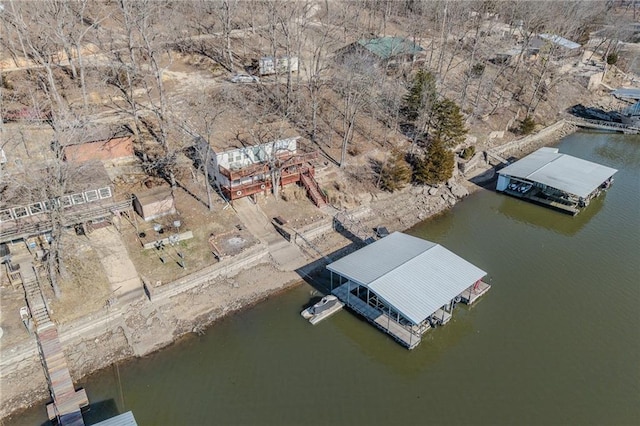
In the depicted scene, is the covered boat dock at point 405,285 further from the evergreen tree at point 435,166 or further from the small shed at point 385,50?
the small shed at point 385,50

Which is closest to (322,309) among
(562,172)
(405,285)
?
(405,285)

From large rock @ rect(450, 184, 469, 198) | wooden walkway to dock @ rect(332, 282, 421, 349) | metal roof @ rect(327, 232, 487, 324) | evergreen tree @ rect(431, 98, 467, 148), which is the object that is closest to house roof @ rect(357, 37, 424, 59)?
evergreen tree @ rect(431, 98, 467, 148)

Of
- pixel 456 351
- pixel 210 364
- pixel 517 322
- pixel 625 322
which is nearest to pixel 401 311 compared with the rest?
pixel 456 351

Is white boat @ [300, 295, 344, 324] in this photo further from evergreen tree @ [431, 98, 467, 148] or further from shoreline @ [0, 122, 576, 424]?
evergreen tree @ [431, 98, 467, 148]

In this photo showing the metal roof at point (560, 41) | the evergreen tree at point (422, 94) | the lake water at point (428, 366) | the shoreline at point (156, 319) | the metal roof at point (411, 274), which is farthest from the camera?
the metal roof at point (560, 41)

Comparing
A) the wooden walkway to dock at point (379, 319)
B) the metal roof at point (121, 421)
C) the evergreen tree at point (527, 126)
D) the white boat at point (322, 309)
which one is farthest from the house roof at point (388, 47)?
the metal roof at point (121, 421)

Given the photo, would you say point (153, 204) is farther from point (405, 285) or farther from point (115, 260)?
point (405, 285)

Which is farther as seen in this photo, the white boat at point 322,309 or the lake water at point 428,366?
the white boat at point 322,309
